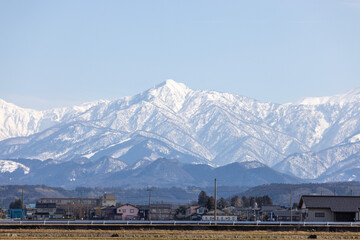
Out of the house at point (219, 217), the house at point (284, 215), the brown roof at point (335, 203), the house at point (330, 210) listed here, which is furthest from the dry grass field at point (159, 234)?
the house at point (219, 217)

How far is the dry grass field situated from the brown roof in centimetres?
2393

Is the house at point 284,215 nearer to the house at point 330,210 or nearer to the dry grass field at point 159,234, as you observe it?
the house at point 330,210

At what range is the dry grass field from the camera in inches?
3108

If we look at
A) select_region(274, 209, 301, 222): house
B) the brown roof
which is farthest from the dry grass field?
select_region(274, 209, 301, 222): house

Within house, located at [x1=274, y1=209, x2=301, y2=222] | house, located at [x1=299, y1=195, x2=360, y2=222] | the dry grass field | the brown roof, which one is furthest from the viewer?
house, located at [x1=274, y1=209, x2=301, y2=222]

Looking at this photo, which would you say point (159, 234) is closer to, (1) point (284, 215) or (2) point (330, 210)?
(2) point (330, 210)

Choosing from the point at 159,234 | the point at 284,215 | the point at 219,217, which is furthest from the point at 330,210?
the point at 219,217

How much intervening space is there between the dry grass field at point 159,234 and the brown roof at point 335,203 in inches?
942

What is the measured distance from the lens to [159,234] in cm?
8181

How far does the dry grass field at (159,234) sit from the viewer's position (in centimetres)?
7894

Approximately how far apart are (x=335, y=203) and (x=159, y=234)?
37.7 m

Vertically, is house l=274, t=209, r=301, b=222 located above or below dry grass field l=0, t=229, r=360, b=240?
above

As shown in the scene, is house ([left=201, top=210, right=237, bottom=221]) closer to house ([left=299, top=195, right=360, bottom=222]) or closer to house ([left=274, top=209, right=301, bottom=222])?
house ([left=274, top=209, right=301, bottom=222])

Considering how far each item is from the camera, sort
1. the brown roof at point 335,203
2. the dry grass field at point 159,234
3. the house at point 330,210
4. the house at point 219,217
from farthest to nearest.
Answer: the house at point 219,217 → the brown roof at point 335,203 → the house at point 330,210 → the dry grass field at point 159,234
